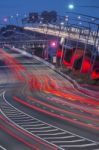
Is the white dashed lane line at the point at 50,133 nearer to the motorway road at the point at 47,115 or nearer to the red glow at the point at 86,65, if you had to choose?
the motorway road at the point at 47,115

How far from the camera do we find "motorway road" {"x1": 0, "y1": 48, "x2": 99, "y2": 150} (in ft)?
139

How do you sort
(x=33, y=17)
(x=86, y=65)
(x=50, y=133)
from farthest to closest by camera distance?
(x=33, y=17)
(x=86, y=65)
(x=50, y=133)

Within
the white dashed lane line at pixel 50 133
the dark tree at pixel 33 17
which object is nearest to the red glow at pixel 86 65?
the white dashed lane line at pixel 50 133

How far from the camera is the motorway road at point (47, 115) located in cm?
4241

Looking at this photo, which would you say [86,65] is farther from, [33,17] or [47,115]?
[33,17]

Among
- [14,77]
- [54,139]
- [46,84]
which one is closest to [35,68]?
[14,77]

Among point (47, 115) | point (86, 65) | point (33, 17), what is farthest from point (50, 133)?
point (33, 17)

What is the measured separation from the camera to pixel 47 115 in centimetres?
5806

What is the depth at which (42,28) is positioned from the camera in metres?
198

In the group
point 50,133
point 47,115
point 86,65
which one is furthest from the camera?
point 86,65

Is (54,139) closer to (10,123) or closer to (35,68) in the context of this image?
(10,123)

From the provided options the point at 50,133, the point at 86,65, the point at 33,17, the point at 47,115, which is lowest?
the point at 33,17

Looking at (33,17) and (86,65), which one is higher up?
(86,65)

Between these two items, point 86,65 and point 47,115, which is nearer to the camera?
point 47,115
